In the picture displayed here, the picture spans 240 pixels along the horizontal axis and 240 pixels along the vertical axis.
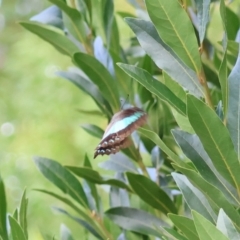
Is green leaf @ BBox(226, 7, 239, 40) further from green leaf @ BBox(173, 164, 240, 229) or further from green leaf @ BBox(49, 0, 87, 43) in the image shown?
green leaf @ BBox(173, 164, 240, 229)

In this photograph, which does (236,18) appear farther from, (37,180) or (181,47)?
(37,180)

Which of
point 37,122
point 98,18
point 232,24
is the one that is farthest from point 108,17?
point 37,122

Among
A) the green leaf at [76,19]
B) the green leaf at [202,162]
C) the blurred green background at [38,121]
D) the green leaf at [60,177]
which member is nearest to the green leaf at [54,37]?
the green leaf at [76,19]

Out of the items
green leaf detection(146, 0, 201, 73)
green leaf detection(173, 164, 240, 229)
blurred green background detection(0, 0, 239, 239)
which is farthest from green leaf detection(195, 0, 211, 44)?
blurred green background detection(0, 0, 239, 239)

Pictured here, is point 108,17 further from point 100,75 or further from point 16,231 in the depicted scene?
point 16,231

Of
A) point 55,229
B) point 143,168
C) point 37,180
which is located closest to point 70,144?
point 37,180

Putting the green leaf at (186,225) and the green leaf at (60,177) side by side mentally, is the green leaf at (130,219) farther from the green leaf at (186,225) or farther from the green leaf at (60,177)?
the green leaf at (186,225)
